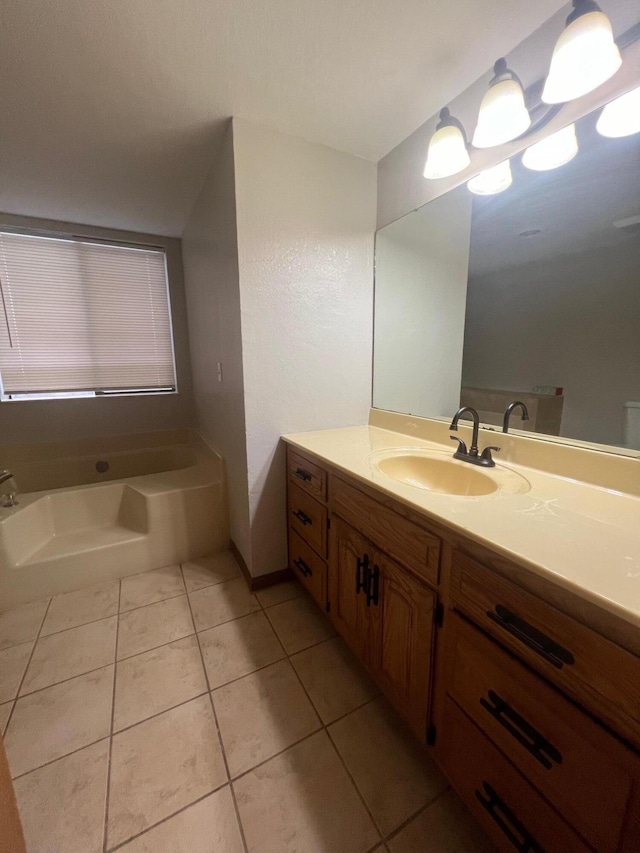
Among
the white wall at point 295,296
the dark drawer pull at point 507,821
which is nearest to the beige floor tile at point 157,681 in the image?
the white wall at point 295,296

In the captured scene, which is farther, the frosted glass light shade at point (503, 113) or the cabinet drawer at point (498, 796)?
the frosted glass light shade at point (503, 113)

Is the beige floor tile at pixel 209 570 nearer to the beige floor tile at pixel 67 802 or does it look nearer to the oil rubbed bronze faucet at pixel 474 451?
the beige floor tile at pixel 67 802

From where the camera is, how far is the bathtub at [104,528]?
65.4 inches

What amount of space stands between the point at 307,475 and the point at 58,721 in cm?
120

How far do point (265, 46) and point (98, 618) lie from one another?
94.4 inches

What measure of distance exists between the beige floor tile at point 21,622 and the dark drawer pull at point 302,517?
4.18 ft

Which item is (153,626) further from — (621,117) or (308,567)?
(621,117)

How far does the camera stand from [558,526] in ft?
2.39

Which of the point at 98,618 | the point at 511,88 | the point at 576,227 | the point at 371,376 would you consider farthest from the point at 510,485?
the point at 98,618

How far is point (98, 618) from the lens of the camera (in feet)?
5.12

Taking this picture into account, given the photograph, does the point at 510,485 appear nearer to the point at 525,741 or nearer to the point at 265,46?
the point at 525,741

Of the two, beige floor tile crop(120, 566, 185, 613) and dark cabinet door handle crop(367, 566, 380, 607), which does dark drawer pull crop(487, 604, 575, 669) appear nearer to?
dark cabinet door handle crop(367, 566, 380, 607)

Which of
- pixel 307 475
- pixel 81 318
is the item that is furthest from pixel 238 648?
pixel 81 318

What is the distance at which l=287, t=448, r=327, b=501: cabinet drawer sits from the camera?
52.6 inches
